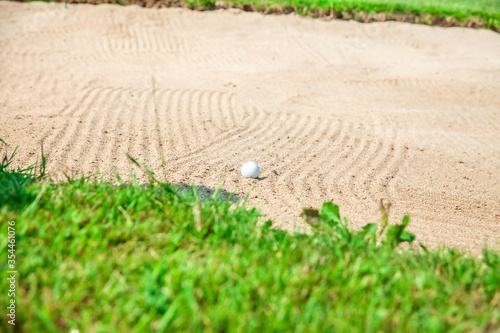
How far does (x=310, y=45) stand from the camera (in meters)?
9.79

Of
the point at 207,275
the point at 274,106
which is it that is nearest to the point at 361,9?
the point at 274,106

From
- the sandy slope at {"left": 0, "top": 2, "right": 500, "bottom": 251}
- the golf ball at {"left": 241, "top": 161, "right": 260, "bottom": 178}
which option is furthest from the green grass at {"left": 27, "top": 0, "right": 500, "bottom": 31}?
the golf ball at {"left": 241, "top": 161, "right": 260, "bottom": 178}

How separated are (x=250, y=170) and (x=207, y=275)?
8.58 ft

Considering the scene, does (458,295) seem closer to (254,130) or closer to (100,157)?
(100,157)

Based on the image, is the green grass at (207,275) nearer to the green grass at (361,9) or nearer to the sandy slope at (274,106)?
the sandy slope at (274,106)

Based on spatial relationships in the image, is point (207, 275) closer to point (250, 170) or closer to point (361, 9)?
point (250, 170)

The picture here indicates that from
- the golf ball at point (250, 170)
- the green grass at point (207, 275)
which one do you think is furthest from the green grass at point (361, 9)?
the green grass at point (207, 275)

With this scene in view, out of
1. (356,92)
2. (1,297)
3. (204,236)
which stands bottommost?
(356,92)

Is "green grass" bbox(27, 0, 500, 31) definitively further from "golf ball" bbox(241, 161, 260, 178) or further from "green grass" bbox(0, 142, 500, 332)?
"green grass" bbox(0, 142, 500, 332)

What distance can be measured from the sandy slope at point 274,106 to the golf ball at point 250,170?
0.12 metres

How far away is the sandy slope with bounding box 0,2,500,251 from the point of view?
470 centimetres

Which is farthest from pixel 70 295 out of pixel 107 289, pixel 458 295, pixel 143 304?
pixel 458 295

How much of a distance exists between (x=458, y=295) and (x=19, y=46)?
329 inches

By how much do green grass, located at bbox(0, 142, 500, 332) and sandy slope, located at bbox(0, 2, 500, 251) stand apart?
356mm
